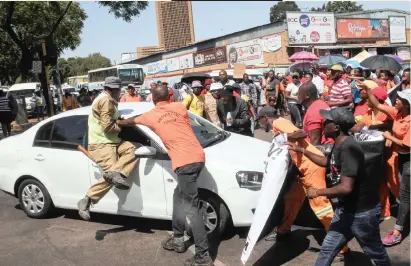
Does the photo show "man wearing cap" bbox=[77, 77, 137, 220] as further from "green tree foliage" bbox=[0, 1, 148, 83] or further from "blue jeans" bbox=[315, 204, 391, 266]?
"green tree foliage" bbox=[0, 1, 148, 83]

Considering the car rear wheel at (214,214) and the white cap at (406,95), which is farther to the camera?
the car rear wheel at (214,214)

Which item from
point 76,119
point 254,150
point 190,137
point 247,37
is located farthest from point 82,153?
point 247,37

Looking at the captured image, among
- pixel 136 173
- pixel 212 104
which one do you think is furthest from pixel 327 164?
pixel 212 104

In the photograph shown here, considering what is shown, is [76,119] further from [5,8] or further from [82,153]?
[5,8]

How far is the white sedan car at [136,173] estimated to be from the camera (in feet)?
15.3

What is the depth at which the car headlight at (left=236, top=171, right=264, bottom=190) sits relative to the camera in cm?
462

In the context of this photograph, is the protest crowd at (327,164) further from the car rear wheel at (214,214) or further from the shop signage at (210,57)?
the shop signage at (210,57)

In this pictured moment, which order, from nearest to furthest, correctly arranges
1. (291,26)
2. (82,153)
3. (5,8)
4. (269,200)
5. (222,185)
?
(269,200)
(222,185)
(82,153)
(5,8)
(291,26)

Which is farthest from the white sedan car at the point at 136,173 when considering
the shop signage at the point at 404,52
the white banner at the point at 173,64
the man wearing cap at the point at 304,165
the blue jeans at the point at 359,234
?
the white banner at the point at 173,64

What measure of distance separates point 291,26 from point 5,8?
1904cm

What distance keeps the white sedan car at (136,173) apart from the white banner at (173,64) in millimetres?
39435

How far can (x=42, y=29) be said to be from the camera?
25.7 m

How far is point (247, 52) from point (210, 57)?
5414mm

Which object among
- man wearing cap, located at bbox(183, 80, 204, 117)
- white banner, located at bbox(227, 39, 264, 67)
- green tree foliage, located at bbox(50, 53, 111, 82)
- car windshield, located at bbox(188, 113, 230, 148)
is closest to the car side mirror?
car windshield, located at bbox(188, 113, 230, 148)
